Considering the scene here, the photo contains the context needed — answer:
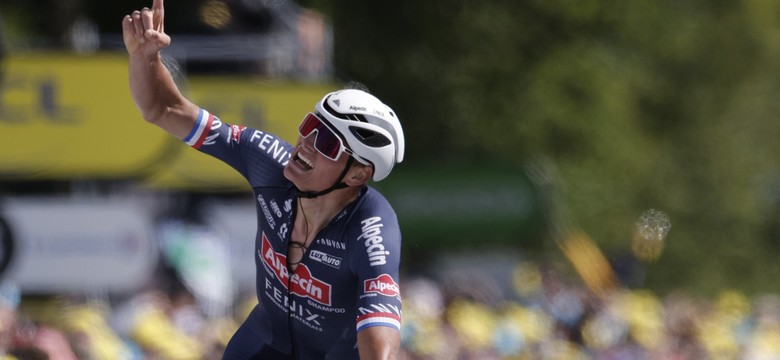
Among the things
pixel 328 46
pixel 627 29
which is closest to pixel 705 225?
pixel 627 29

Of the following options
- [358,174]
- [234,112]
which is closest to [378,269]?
[358,174]

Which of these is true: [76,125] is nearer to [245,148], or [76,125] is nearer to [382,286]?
[245,148]

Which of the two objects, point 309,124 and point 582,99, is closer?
point 309,124

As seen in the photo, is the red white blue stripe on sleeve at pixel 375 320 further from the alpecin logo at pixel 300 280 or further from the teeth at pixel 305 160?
the teeth at pixel 305 160

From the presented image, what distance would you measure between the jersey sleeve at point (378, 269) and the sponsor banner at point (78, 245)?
26.9 ft

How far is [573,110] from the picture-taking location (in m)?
27.8

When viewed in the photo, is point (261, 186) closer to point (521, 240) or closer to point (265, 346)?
point (265, 346)

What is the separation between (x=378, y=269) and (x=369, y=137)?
0.54 m

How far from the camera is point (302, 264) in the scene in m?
5.62

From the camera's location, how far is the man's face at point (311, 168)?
548 cm

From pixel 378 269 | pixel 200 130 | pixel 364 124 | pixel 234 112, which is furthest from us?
pixel 234 112

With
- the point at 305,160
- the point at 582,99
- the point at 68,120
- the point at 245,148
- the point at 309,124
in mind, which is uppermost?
the point at 309,124

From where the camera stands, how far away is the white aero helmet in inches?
213

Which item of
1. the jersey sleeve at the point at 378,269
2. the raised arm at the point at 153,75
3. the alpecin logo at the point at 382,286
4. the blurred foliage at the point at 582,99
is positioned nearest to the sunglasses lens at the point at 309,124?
the jersey sleeve at the point at 378,269
